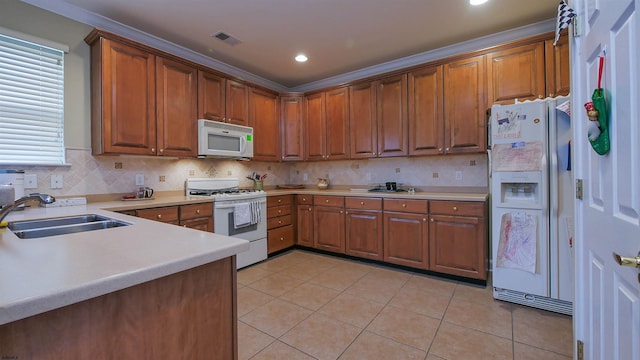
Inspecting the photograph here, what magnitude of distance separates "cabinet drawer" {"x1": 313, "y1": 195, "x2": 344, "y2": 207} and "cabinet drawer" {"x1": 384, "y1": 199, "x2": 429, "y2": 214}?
23.6 inches

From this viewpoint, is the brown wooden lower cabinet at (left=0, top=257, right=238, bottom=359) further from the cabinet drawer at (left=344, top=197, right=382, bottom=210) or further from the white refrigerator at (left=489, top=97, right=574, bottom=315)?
the cabinet drawer at (left=344, top=197, right=382, bottom=210)

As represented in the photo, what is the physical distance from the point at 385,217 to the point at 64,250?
9.15 feet

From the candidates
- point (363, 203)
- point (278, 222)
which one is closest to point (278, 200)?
point (278, 222)

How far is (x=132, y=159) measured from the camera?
2.83 metres

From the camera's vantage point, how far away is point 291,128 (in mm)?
4148

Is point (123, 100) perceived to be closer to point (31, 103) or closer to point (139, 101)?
point (139, 101)

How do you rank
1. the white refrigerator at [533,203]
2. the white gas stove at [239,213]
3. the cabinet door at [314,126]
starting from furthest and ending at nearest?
the cabinet door at [314,126] → the white gas stove at [239,213] → the white refrigerator at [533,203]

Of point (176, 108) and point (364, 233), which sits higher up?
point (176, 108)

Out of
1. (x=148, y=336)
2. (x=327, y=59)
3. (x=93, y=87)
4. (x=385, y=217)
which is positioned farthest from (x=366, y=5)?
(x=148, y=336)

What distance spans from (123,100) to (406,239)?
308 cm

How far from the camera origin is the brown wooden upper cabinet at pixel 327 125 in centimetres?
377

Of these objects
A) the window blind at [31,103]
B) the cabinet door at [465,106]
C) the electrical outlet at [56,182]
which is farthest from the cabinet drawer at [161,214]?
the cabinet door at [465,106]

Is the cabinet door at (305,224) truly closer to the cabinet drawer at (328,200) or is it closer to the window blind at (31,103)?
the cabinet drawer at (328,200)

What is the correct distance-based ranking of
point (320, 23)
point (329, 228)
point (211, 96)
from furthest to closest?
point (329, 228) → point (211, 96) → point (320, 23)
